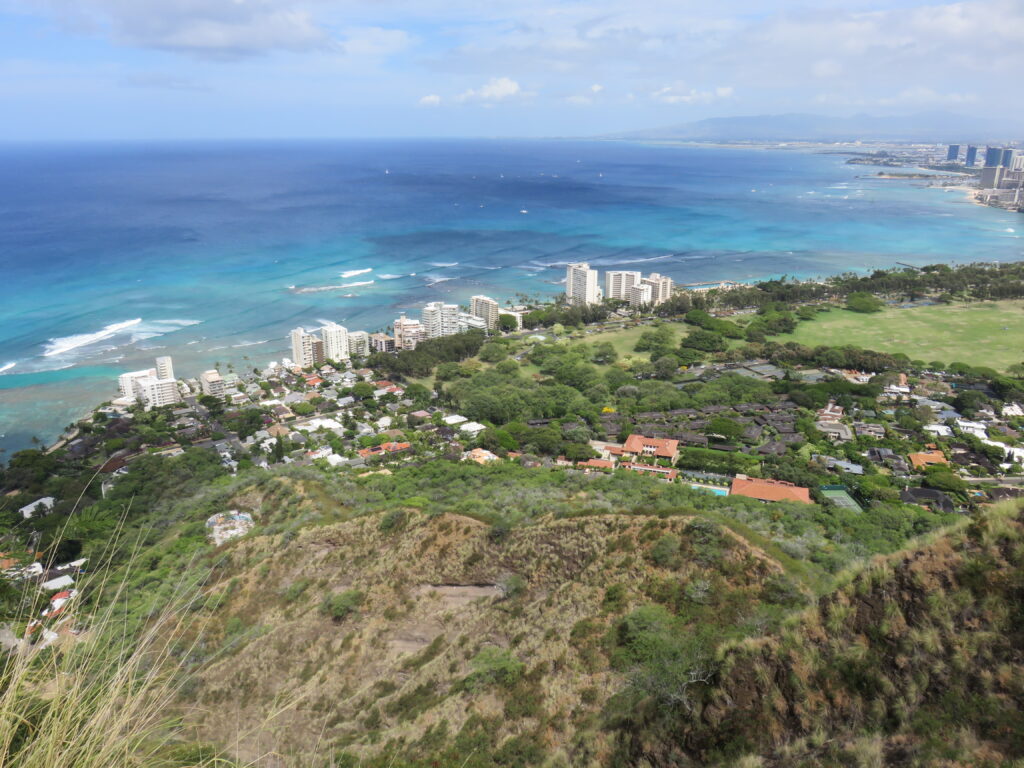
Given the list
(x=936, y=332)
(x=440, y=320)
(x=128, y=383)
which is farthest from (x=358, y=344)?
(x=936, y=332)

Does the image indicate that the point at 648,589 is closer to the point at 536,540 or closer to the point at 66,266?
the point at 536,540

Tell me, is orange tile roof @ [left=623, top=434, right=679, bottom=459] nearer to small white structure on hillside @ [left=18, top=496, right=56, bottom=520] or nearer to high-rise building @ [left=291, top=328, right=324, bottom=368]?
small white structure on hillside @ [left=18, top=496, right=56, bottom=520]

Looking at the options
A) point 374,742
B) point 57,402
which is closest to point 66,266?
point 57,402

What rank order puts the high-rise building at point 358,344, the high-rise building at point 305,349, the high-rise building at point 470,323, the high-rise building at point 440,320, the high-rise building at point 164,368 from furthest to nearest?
the high-rise building at point 470,323
the high-rise building at point 440,320
the high-rise building at point 358,344
the high-rise building at point 305,349
the high-rise building at point 164,368

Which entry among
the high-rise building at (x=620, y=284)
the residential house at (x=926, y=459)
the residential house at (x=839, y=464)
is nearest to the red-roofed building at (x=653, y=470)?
the residential house at (x=839, y=464)

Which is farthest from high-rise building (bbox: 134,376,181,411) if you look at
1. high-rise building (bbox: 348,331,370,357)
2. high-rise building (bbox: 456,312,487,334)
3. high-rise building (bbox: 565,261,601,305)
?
high-rise building (bbox: 565,261,601,305)

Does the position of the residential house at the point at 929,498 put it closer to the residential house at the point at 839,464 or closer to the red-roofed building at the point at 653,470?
the residential house at the point at 839,464
